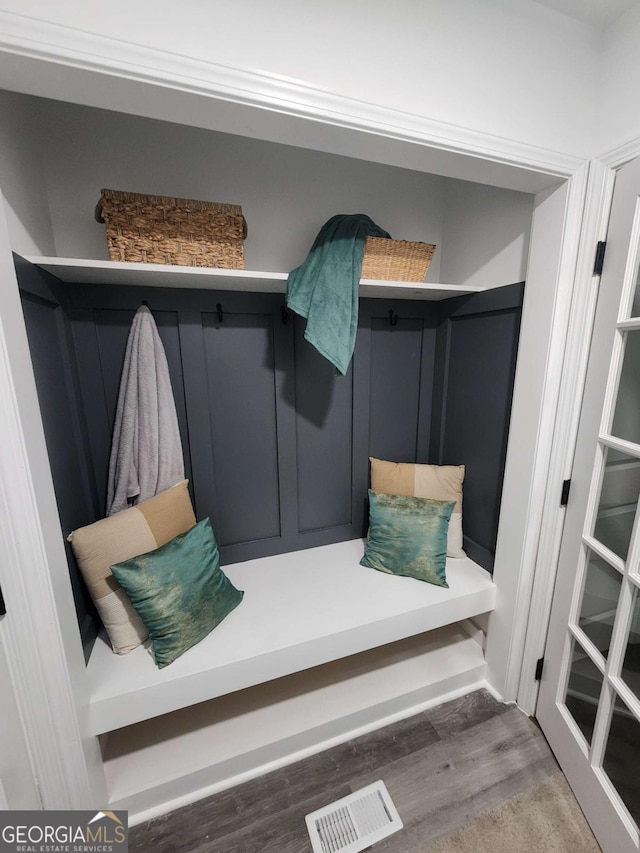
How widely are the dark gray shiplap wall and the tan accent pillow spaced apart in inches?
3.3

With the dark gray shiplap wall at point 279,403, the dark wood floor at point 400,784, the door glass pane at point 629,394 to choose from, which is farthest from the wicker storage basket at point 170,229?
the dark wood floor at point 400,784

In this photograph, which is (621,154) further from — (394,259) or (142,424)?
(142,424)

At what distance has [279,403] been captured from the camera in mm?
1679

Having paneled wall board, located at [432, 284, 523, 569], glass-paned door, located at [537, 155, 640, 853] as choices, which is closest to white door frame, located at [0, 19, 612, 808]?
glass-paned door, located at [537, 155, 640, 853]

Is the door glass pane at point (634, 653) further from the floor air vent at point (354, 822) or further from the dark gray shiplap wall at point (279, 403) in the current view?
the floor air vent at point (354, 822)

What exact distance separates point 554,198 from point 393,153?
0.60 m

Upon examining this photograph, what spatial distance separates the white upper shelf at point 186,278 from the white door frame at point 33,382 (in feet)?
0.99

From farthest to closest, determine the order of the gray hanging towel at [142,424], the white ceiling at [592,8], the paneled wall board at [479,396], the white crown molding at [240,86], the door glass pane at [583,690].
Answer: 1. the paneled wall board at [479,396]
2. the gray hanging towel at [142,424]
3. the door glass pane at [583,690]
4. the white ceiling at [592,8]
5. the white crown molding at [240,86]

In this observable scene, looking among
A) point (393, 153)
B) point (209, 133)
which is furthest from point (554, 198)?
point (209, 133)

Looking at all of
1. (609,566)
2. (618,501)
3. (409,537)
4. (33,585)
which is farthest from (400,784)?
(33,585)

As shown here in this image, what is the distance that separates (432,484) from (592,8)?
1.68 meters

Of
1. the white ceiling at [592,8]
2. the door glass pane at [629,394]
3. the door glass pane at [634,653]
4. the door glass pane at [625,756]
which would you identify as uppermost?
the white ceiling at [592,8]

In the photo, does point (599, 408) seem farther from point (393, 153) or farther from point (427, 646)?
point (427, 646)

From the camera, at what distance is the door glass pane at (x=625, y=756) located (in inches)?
→ 43.0
